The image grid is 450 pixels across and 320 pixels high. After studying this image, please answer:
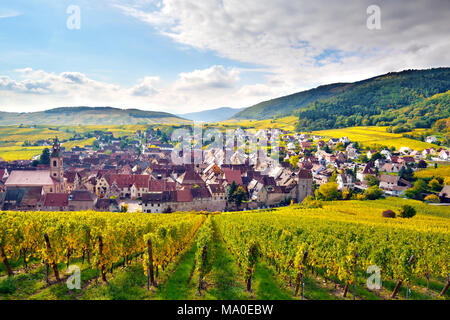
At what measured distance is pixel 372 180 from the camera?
9856 cm

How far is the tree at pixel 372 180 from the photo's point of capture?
97875mm

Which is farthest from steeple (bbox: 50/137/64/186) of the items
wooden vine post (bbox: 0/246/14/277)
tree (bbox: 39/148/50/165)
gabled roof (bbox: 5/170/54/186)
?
wooden vine post (bbox: 0/246/14/277)

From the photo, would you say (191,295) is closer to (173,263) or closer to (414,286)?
(173,263)

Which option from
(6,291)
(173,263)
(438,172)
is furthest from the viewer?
(438,172)

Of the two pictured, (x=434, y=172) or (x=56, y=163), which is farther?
(x=434, y=172)

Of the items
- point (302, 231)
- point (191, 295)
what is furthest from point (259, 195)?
point (191, 295)

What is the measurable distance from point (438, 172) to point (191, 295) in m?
125

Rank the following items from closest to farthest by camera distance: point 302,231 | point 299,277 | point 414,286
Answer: point 299,277, point 414,286, point 302,231

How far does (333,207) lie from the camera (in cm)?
6869

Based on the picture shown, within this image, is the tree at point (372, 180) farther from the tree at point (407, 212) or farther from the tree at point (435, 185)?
the tree at point (407, 212)

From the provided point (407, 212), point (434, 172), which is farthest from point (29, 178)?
point (434, 172)

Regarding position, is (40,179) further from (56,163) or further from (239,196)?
(239,196)

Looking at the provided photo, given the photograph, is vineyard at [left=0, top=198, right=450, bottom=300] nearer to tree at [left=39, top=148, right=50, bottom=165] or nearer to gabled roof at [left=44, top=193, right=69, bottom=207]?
gabled roof at [left=44, top=193, right=69, bottom=207]
